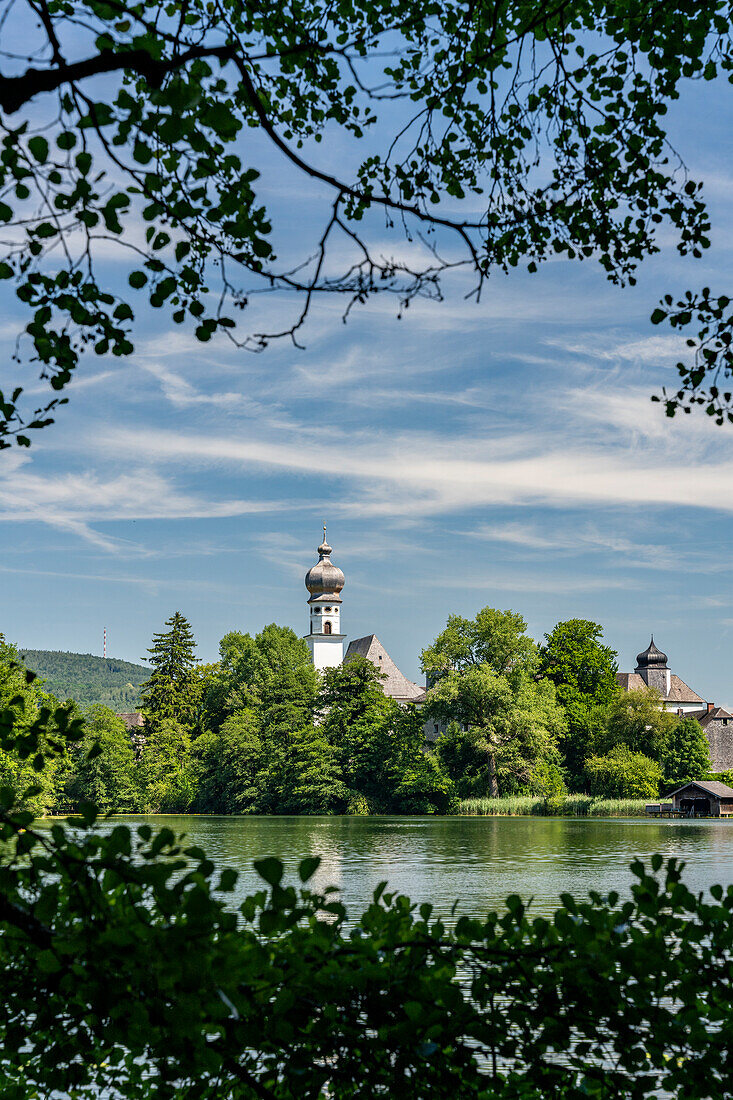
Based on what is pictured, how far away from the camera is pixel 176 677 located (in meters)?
66.6

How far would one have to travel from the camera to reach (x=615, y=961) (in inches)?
99.3

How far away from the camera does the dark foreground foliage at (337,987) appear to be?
2.02m

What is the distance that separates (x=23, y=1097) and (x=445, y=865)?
1747 centimetres

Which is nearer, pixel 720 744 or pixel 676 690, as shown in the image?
pixel 720 744

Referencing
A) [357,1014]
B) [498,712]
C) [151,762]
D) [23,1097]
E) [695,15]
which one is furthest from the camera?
[151,762]

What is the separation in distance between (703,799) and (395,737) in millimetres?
14833

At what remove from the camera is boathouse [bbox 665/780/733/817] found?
158 ft

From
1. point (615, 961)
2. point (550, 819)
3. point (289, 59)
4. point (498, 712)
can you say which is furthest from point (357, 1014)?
point (498, 712)

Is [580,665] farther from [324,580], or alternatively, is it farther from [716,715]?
[324,580]

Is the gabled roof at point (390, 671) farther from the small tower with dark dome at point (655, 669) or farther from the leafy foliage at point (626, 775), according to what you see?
the leafy foliage at point (626, 775)

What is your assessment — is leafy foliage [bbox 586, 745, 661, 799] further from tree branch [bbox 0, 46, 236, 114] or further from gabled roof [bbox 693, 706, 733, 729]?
tree branch [bbox 0, 46, 236, 114]

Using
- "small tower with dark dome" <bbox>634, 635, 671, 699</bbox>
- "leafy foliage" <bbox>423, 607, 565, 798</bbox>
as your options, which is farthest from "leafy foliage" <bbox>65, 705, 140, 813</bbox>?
"small tower with dark dome" <bbox>634, 635, 671, 699</bbox>

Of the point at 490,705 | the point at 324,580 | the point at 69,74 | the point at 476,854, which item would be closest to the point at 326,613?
the point at 324,580

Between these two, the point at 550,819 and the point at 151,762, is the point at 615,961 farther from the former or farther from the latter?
the point at 151,762
